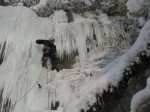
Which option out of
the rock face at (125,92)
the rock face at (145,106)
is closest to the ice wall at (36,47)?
the rock face at (125,92)

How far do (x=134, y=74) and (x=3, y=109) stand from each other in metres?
5.01

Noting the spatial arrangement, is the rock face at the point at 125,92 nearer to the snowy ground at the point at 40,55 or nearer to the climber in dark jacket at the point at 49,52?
the snowy ground at the point at 40,55

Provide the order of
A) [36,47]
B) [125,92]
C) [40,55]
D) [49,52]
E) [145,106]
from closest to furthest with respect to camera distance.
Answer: [145,106] < [125,92] < [49,52] < [40,55] < [36,47]

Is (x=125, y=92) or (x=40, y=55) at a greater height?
(x=125, y=92)

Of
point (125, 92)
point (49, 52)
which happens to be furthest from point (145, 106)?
point (49, 52)

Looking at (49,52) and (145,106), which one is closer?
(145,106)

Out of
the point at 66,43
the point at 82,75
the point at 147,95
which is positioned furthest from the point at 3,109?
the point at 147,95

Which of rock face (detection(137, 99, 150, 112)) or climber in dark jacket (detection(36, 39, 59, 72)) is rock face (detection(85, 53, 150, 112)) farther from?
climber in dark jacket (detection(36, 39, 59, 72))

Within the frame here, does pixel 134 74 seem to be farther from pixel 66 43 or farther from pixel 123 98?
pixel 66 43

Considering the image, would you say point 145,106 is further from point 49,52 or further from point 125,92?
point 49,52

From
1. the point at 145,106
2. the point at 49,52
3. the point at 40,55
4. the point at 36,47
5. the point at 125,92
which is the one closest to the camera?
the point at 145,106

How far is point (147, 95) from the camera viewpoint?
8.41 ft

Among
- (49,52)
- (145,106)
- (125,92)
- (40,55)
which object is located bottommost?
(40,55)

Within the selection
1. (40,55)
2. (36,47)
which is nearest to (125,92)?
(40,55)
